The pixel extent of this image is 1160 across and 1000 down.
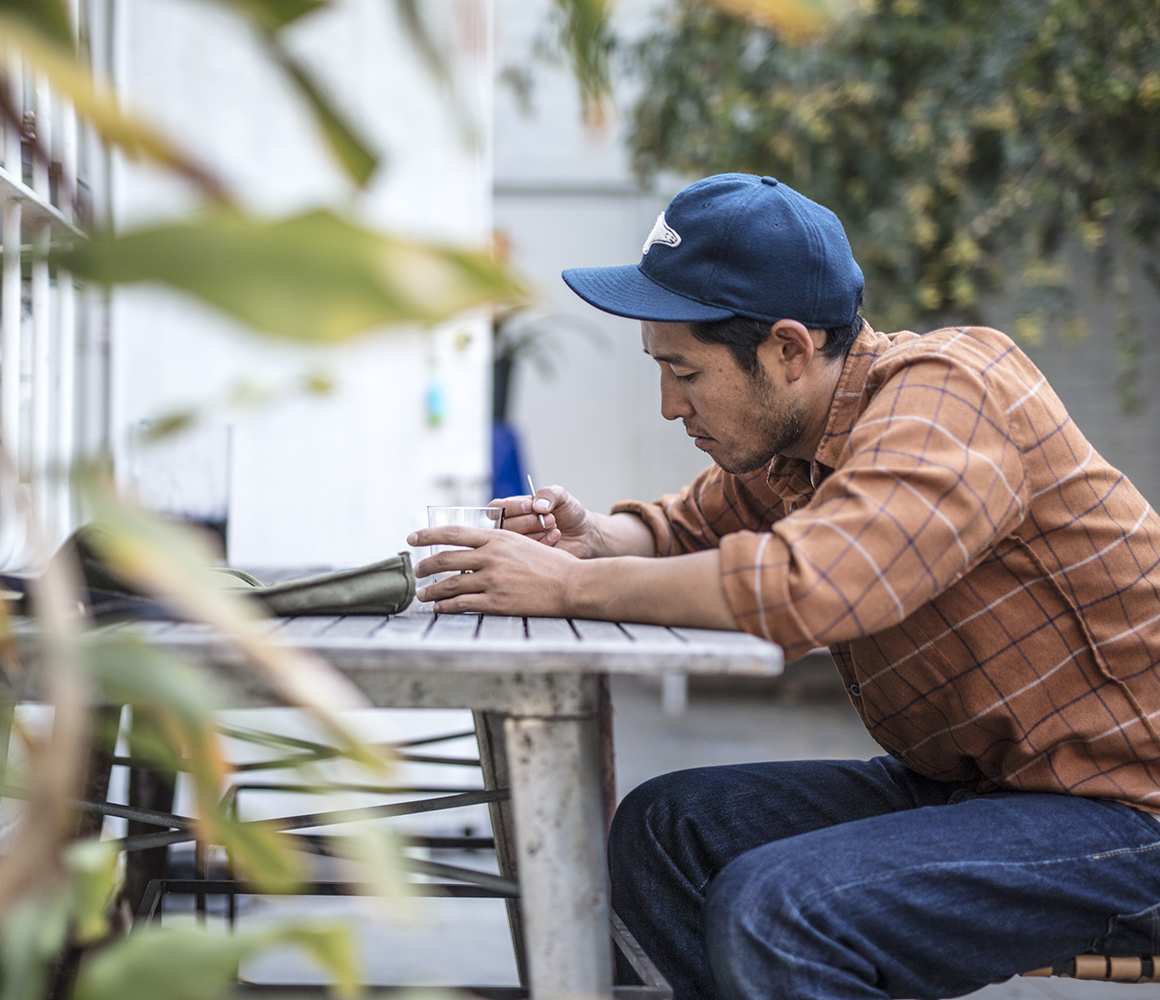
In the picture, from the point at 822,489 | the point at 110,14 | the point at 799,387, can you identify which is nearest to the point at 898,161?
the point at 110,14

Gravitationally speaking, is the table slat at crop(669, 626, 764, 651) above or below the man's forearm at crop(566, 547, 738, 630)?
below

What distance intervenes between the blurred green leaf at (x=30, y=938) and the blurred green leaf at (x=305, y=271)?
0.25 m

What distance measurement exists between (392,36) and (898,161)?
216 centimetres

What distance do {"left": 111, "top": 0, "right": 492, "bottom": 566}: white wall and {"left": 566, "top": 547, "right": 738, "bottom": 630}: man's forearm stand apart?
4.93 ft

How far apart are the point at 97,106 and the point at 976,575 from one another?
0.99m

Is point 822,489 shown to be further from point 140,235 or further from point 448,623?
point 140,235

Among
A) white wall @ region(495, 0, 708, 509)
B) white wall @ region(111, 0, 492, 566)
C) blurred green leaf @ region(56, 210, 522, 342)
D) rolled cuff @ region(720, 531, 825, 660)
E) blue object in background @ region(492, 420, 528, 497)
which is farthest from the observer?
white wall @ region(495, 0, 708, 509)

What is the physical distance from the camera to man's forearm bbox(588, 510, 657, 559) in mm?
1500

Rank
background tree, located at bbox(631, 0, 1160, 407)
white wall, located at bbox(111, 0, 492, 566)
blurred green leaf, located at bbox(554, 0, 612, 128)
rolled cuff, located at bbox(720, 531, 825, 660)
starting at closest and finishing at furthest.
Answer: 1. blurred green leaf, located at bbox(554, 0, 612, 128)
2. rolled cuff, located at bbox(720, 531, 825, 660)
3. white wall, located at bbox(111, 0, 492, 566)
4. background tree, located at bbox(631, 0, 1160, 407)

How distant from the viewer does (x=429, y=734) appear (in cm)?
273

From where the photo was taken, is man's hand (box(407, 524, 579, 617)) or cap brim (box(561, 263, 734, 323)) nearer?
man's hand (box(407, 524, 579, 617))

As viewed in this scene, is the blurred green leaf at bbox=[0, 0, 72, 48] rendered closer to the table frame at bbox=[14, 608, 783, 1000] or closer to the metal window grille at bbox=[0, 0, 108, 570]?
the table frame at bbox=[14, 608, 783, 1000]

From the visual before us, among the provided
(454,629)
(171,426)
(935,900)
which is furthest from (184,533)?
(935,900)

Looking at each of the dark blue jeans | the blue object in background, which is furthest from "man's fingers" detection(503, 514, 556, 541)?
the blue object in background
